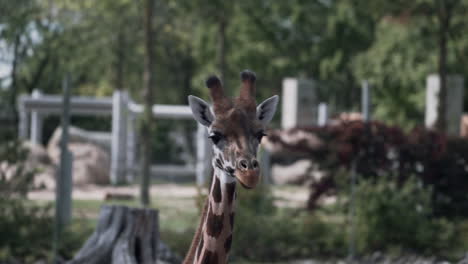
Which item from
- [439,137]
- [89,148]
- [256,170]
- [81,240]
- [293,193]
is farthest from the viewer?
[89,148]

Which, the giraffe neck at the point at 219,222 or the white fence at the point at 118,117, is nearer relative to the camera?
the giraffe neck at the point at 219,222

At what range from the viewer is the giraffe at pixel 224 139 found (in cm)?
381

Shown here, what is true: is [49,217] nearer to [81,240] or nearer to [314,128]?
[81,240]

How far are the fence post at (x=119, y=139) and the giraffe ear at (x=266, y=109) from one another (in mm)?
19373

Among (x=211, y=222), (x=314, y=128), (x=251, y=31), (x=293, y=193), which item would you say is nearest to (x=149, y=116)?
(x=314, y=128)

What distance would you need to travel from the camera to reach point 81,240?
11.5 metres

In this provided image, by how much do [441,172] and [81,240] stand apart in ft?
20.4

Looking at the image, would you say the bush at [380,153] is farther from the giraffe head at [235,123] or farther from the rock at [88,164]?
the rock at [88,164]

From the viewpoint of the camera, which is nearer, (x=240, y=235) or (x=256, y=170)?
(x=256, y=170)

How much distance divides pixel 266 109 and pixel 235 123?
28cm

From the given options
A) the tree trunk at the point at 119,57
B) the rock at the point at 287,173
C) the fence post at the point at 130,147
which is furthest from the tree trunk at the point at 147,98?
the tree trunk at the point at 119,57

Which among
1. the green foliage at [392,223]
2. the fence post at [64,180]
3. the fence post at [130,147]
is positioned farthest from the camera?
the fence post at [130,147]

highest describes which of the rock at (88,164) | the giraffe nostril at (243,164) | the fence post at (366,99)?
the fence post at (366,99)

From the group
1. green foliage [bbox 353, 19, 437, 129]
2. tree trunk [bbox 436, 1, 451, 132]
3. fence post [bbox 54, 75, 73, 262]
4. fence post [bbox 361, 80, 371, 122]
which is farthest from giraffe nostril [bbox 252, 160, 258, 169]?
green foliage [bbox 353, 19, 437, 129]
